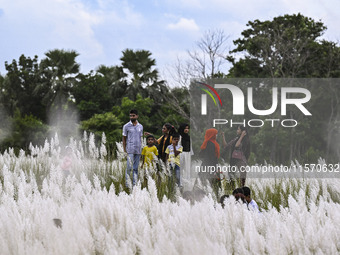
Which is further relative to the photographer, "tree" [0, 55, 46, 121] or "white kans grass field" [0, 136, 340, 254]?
"tree" [0, 55, 46, 121]

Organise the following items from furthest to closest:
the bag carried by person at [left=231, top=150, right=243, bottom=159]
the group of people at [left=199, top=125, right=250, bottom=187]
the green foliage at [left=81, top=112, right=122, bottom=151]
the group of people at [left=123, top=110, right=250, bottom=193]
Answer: the green foliage at [left=81, top=112, right=122, bottom=151], the bag carried by person at [left=231, top=150, right=243, bottom=159], the group of people at [left=123, top=110, right=250, bottom=193], the group of people at [left=199, top=125, right=250, bottom=187]

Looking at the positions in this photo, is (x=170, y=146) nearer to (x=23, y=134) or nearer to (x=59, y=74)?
(x=23, y=134)

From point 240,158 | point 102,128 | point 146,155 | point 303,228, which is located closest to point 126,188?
point 146,155

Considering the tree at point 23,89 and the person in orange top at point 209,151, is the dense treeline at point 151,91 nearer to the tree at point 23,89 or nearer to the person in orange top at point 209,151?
the tree at point 23,89

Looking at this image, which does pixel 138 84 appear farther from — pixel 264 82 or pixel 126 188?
pixel 126 188

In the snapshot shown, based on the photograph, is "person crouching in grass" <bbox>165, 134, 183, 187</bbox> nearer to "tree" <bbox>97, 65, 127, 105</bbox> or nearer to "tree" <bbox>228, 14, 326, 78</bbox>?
"tree" <bbox>228, 14, 326, 78</bbox>

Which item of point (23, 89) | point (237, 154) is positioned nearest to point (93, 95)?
point (23, 89)

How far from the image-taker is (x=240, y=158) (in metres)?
9.94

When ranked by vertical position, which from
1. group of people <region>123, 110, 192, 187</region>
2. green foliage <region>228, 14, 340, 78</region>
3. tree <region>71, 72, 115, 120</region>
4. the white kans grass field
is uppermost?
green foliage <region>228, 14, 340, 78</region>

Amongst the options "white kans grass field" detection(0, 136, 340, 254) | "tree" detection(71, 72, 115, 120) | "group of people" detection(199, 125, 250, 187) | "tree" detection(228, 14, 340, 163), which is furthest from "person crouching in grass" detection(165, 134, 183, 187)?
"tree" detection(71, 72, 115, 120)

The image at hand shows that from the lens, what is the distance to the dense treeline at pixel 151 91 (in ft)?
88.3

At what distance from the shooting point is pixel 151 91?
1427 inches

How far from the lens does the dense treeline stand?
26.9 meters

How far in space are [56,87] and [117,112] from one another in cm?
862
